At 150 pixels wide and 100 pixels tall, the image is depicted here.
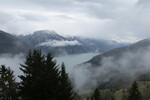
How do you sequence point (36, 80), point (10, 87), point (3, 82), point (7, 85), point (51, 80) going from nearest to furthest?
point (36, 80)
point (51, 80)
point (3, 82)
point (7, 85)
point (10, 87)

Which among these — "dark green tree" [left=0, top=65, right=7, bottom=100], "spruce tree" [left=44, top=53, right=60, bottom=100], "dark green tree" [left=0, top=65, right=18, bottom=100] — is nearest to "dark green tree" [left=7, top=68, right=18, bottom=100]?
"dark green tree" [left=0, top=65, right=18, bottom=100]

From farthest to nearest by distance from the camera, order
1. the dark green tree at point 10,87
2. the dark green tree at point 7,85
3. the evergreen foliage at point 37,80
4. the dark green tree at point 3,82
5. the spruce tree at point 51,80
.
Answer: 1. the dark green tree at point 10,87
2. the dark green tree at point 7,85
3. the dark green tree at point 3,82
4. the spruce tree at point 51,80
5. the evergreen foliage at point 37,80

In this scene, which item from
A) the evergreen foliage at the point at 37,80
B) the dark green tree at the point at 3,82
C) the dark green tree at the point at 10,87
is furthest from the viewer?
the dark green tree at the point at 10,87

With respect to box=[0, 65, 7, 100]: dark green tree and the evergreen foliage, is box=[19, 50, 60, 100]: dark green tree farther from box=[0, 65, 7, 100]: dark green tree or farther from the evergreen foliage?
box=[0, 65, 7, 100]: dark green tree

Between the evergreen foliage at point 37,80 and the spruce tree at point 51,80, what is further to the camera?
the spruce tree at point 51,80

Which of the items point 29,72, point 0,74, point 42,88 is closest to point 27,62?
point 29,72

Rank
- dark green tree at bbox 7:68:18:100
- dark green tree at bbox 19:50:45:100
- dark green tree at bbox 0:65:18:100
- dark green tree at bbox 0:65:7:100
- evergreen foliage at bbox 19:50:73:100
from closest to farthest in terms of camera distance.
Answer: dark green tree at bbox 19:50:45:100
evergreen foliage at bbox 19:50:73:100
dark green tree at bbox 0:65:7:100
dark green tree at bbox 0:65:18:100
dark green tree at bbox 7:68:18:100

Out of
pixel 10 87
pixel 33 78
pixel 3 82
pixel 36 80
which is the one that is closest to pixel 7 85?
pixel 10 87

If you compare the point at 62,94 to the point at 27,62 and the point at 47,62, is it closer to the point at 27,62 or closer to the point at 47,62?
the point at 47,62

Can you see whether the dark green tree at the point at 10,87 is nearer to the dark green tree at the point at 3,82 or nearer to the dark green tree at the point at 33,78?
the dark green tree at the point at 3,82

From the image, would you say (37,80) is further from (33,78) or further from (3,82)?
(3,82)

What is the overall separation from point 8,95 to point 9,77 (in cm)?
243

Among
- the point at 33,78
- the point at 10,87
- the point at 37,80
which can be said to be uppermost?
the point at 10,87

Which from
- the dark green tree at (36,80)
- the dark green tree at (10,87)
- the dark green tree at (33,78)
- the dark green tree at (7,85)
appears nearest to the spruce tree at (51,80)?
the dark green tree at (36,80)
